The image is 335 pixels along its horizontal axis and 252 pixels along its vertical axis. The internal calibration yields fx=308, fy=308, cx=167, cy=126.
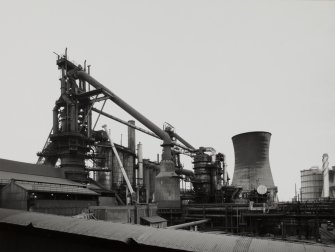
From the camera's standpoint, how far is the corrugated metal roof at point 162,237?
6.90m

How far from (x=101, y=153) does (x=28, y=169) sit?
48.6ft

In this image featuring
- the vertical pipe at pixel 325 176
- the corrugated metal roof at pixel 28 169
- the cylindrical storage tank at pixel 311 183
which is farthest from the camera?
the cylindrical storage tank at pixel 311 183

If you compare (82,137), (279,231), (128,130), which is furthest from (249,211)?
(128,130)

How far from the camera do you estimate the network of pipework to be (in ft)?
104

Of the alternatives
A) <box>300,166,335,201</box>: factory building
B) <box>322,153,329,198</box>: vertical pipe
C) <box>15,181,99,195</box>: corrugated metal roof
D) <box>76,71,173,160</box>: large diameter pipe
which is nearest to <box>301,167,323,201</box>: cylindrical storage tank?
<box>300,166,335,201</box>: factory building

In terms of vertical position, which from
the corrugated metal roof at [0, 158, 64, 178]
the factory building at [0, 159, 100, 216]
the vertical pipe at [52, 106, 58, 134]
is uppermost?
the vertical pipe at [52, 106, 58, 134]

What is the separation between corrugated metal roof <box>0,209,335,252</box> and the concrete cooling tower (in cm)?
2875

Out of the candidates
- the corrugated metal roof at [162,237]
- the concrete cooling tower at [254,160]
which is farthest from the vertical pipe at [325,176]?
the corrugated metal roof at [162,237]

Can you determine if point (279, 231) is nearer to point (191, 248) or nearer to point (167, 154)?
point (167, 154)

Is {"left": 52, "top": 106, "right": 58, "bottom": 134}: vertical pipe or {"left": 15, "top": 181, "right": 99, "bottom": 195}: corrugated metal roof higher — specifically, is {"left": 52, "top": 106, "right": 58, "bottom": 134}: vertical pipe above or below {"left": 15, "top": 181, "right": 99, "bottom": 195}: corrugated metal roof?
above

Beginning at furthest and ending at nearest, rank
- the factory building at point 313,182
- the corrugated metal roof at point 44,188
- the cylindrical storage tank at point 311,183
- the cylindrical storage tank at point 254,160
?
1. the cylindrical storage tank at point 311,183
2. the factory building at point 313,182
3. the cylindrical storage tank at point 254,160
4. the corrugated metal roof at point 44,188

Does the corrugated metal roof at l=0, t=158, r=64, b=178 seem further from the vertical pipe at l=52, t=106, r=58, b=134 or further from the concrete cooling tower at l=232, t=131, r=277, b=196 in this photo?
the concrete cooling tower at l=232, t=131, r=277, b=196

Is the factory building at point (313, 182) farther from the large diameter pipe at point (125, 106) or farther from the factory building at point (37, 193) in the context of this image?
the factory building at point (37, 193)

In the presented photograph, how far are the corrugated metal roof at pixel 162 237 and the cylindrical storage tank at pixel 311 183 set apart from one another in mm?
51250
